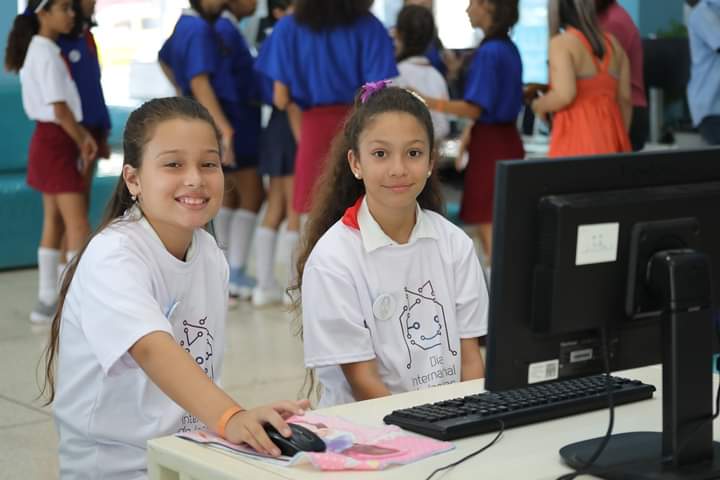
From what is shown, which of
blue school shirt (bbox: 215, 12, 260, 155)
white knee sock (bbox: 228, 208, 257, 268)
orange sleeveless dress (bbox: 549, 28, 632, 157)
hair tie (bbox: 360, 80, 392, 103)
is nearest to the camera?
hair tie (bbox: 360, 80, 392, 103)

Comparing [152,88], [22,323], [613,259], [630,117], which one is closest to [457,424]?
[613,259]

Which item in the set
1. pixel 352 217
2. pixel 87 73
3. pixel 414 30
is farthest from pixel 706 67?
pixel 352 217

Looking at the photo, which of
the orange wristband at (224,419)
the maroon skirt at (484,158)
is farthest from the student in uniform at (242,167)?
the orange wristband at (224,419)

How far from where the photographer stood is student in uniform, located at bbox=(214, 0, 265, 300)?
18.0 feet

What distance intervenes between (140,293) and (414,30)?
3.76m

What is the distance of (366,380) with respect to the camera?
2324 millimetres

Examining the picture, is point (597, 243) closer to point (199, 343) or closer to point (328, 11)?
point (199, 343)

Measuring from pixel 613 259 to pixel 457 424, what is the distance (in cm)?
36

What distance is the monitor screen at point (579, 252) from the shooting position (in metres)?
1.52

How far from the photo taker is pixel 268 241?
5.49 meters

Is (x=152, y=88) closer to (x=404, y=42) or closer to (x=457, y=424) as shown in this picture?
(x=404, y=42)

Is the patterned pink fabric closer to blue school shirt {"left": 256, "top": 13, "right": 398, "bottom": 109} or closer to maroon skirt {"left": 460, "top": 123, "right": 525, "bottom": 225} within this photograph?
blue school shirt {"left": 256, "top": 13, "right": 398, "bottom": 109}

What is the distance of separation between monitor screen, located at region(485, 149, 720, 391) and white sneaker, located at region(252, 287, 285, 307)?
3917 mm

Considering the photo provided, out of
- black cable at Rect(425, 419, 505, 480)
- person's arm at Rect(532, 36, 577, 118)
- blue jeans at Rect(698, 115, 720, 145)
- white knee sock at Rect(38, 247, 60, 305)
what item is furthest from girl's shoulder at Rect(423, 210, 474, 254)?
white knee sock at Rect(38, 247, 60, 305)
